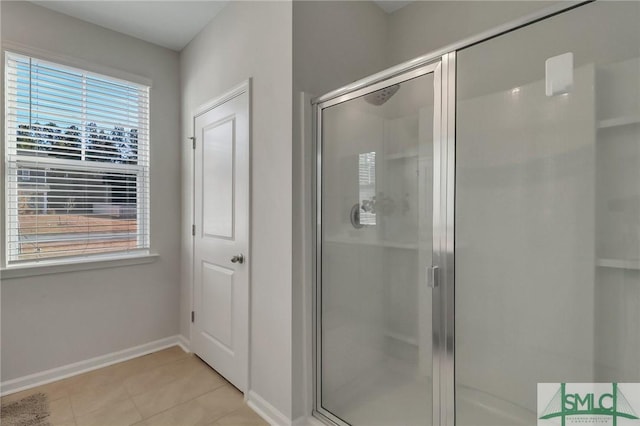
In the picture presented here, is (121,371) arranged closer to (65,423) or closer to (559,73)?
(65,423)

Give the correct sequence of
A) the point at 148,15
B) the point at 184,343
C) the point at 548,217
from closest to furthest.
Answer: the point at 548,217
the point at 148,15
the point at 184,343

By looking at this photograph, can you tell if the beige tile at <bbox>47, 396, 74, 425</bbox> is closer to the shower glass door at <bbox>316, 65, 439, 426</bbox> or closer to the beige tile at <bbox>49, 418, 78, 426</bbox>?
the beige tile at <bbox>49, 418, 78, 426</bbox>

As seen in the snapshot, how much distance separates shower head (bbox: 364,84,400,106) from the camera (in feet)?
5.16

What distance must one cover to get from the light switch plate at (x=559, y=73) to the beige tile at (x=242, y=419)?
7.14 feet

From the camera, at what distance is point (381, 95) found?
1.63m

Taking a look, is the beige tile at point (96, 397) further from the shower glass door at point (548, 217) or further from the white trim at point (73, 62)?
the white trim at point (73, 62)

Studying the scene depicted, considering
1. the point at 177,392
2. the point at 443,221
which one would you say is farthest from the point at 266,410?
the point at 443,221

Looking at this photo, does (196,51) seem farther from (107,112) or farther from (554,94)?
(554,94)

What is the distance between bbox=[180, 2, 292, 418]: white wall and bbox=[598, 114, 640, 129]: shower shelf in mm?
1358

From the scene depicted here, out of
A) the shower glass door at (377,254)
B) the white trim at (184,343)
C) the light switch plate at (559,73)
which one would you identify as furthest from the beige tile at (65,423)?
the light switch plate at (559,73)

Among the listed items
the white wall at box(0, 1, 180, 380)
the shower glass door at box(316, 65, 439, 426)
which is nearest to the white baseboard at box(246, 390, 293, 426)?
the shower glass door at box(316, 65, 439, 426)

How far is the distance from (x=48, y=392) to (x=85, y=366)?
0.94ft

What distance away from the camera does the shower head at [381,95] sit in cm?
157

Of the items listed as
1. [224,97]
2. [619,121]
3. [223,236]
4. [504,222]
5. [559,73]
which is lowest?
[223,236]
